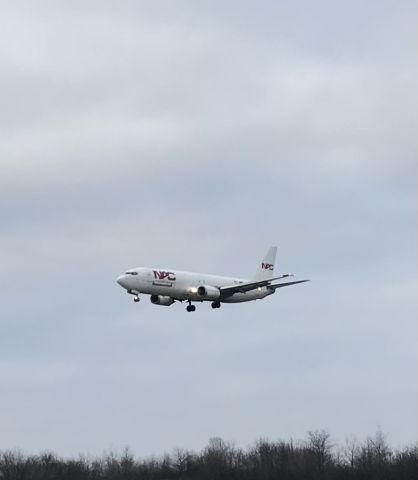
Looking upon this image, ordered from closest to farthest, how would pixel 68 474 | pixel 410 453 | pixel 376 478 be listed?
1. pixel 376 478
2. pixel 410 453
3. pixel 68 474

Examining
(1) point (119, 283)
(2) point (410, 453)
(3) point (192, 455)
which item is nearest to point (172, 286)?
(1) point (119, 283)

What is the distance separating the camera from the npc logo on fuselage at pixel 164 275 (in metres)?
197

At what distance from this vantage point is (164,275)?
19750 centimetres

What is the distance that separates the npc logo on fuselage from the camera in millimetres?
196750

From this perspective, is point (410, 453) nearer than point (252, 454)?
Yes

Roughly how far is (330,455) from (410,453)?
40.6 feet

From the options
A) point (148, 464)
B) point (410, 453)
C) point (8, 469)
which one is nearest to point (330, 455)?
point (410, 453)

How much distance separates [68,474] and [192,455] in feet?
53.1

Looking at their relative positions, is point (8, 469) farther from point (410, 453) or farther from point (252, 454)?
point (410, 453)

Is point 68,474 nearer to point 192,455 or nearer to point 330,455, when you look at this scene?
point 192,455

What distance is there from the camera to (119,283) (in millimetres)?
195375

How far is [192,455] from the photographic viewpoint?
7707 inches

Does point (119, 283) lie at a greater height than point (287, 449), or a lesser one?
greater

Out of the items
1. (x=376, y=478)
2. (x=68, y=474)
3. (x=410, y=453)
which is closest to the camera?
(x=376, y=478)
